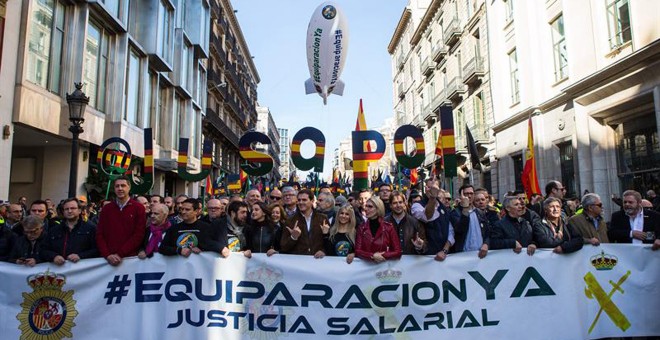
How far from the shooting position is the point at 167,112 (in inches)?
958

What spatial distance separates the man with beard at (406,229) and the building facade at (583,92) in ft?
36.4

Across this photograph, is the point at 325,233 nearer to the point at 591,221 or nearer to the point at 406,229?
the point at 406,229

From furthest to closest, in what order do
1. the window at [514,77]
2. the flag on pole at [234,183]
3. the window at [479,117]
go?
1. the window at [479,117]
2. the window at [514,77]
3. the flag on pole at [234,183]

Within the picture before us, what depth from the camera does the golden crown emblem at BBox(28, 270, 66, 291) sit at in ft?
15.5

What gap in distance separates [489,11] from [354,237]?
21.7 meters

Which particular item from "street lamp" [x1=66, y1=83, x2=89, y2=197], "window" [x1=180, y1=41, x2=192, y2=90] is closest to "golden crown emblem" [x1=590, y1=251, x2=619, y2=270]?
"street lamp" [x1=66, y1=83, x2=89, y2=197]

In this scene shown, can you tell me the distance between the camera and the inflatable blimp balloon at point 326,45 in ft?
41.8

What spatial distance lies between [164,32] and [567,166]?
→ 65.2 ft

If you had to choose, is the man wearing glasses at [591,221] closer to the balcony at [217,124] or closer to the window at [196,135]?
the window at [196,135]

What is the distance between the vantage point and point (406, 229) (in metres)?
5.01

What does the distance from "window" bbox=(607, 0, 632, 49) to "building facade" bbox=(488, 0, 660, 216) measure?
3 cm

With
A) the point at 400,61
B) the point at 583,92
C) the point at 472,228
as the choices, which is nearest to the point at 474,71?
the point at 583,92

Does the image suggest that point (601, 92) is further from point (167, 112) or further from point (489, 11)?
point (167, 112)

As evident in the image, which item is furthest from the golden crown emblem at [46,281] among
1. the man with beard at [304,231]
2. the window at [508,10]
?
the window at [508,10]
